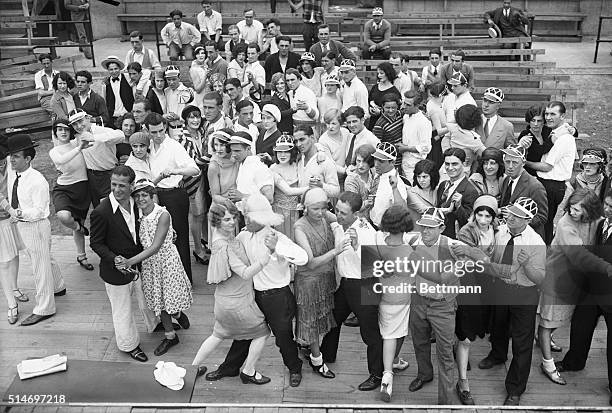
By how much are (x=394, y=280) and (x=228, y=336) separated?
4.12ft

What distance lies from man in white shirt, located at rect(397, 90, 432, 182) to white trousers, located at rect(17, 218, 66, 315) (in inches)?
137

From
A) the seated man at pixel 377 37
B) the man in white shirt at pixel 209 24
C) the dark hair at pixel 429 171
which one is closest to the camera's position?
the dark hair at pixel 429 171

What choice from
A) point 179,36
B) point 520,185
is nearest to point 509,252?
point 520,185

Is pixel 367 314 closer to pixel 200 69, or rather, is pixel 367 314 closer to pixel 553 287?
pixel 553 287

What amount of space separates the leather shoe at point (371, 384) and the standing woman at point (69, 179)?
10.6 feet

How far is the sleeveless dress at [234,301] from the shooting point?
4.64m

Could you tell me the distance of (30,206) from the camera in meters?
5.63

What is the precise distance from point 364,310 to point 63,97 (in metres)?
5.39

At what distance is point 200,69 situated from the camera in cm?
914

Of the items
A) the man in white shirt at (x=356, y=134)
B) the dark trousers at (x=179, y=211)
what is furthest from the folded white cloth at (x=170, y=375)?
the man in white shirt at (x=356, y=134)

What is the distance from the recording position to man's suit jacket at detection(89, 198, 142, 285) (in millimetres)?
5018

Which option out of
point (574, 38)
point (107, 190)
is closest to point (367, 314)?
point (107, 190)

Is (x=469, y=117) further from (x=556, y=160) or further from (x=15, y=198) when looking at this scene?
(x=15, y=198)

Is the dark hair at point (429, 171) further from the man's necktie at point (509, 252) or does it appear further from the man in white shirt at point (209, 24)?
the man in white shirt at point (209, 24)
